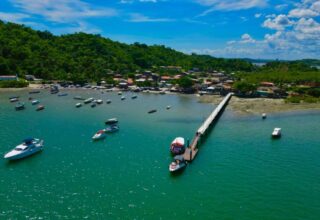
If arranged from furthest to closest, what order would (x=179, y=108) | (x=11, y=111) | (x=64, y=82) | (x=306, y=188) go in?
(x=64, y=82), (x=179, y=108), (x=11, y=111), (x=306, y=188)

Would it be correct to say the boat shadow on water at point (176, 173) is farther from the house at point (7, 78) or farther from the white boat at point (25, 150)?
the house at point (7, 78)

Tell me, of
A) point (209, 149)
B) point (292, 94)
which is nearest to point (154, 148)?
point (209, 149)

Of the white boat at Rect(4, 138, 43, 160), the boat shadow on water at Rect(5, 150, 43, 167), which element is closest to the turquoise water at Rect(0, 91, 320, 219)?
the boat shadow on water at Rect(5, 150, 43, 167)

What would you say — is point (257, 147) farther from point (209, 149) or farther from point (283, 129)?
point (283, 129)

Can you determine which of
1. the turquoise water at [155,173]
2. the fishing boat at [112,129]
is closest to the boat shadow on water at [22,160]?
the turquoise water at [155,173]

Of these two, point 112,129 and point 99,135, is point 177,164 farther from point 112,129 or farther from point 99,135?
point 112,129

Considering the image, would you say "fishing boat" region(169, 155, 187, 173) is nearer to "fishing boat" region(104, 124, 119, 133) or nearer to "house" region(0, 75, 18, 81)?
"fishing boat" region(104, 124, 119, 133)

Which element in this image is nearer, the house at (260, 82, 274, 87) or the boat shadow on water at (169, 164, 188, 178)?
the boat shadow on water at (169, 164, 188, 178)
